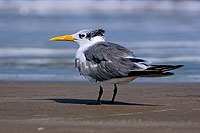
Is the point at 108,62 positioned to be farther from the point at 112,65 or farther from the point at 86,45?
the point at 86,45

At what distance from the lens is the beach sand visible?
19.0 ft

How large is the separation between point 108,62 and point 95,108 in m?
0.67

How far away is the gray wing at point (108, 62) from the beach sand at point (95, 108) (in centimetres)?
45

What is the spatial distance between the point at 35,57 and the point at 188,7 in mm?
24867

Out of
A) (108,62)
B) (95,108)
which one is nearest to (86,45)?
(108,62)

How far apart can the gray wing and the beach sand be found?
0.45m

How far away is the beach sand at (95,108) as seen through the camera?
5.78m

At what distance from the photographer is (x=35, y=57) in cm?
1325

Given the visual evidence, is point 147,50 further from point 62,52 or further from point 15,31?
point 15,31

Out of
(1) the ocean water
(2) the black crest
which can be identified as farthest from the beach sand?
(1) the ocean water

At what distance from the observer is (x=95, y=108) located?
7.13 meters

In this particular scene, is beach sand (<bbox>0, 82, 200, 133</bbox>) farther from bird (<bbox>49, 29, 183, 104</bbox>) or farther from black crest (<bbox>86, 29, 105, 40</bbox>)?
black crest (<bbox>86, 29, 105, 40</bbox>)

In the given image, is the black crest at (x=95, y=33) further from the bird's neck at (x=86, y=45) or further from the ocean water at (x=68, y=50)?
the ocean water at (x=68, y=50)

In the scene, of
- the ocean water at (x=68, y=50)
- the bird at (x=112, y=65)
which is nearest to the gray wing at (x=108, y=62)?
the bird at (x=112, y=65)
